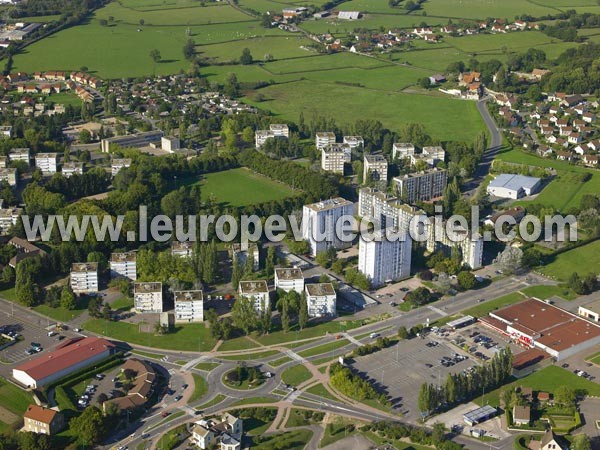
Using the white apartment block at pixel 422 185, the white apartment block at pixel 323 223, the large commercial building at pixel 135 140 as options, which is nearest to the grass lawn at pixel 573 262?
the white apartment block at pixel 422 185

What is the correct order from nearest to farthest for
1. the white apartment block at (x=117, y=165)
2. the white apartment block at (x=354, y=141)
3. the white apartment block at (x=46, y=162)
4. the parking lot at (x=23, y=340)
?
1. the parking lot at (x=23, y=340)
2. the white apartment block at (x=117, y=165)
3. the white apartment block at (x=46, y=162)
4. the white apartment block at (x=354, y=141)

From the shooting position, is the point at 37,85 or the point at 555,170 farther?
the point at 37,85

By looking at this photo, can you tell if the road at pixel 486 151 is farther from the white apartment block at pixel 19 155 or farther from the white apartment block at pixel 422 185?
the white apartment block at pixel 19 155

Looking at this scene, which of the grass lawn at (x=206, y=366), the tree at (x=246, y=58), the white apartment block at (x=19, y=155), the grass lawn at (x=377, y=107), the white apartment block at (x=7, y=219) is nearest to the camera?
the grass lawn at (x=206, y=366)

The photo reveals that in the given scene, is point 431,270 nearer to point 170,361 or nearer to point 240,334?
point 240,334

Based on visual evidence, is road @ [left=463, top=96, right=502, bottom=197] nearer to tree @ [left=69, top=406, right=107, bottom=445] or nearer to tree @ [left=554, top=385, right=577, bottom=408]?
tree @ [left=554, top=385, right=577, bottom=408]

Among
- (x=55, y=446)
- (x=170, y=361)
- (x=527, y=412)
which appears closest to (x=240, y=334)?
(x=170, y=361)

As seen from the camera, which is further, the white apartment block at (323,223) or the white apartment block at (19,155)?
the white apartment block at (19,155)
